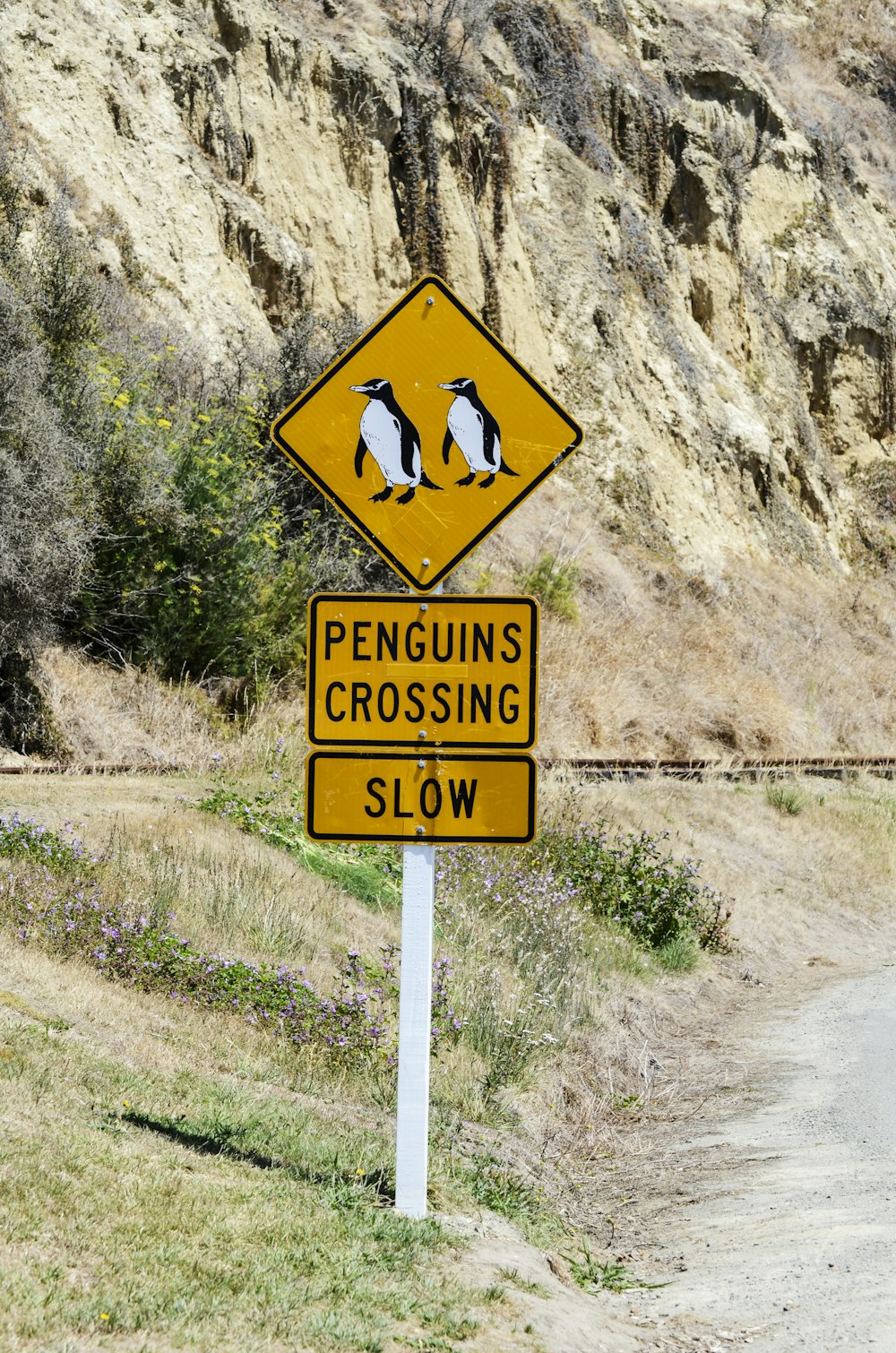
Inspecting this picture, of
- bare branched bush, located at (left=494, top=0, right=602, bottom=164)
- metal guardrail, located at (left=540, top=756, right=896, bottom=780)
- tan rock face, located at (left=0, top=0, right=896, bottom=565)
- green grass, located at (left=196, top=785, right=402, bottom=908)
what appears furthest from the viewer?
bare branched bush, located at (left=494, top=0, right=602, bottom=164)

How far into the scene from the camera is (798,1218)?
5656 millimetres

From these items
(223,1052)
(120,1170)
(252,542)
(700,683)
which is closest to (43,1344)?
(120,1170)

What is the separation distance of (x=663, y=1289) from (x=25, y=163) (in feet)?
54.8

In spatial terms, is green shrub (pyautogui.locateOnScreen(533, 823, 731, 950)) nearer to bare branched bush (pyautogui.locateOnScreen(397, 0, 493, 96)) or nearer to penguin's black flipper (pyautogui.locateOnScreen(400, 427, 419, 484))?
penguin's black flipper (pyautogui.locateOnScreen(400, 427, 419, 484))

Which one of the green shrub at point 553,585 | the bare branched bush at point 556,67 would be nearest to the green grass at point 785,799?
the green shrub at point 553,585

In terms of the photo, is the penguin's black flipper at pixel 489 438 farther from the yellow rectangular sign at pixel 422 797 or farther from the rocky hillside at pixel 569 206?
the rocky hillside at pixel 569 206

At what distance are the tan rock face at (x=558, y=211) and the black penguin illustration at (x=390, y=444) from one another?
14.9 meters

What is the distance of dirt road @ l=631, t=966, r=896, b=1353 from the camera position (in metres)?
4.73

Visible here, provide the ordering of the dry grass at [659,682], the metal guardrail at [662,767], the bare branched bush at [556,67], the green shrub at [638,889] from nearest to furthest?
the green shrub at [638,889] < the metal guardrail at [662,767] < the dry grass at [659,682] < the bare branched bush at [556,67]

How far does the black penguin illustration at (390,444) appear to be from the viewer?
5.10 m

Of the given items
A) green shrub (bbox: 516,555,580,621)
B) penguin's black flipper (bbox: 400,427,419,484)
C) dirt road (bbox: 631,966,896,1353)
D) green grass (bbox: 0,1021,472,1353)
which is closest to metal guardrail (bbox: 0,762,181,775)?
dirt road (bbox: 631,966,896,1353)

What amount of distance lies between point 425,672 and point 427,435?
84cm

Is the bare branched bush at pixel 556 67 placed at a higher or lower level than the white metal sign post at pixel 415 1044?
higher

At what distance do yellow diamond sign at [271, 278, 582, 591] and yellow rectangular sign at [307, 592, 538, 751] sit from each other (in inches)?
6.9
